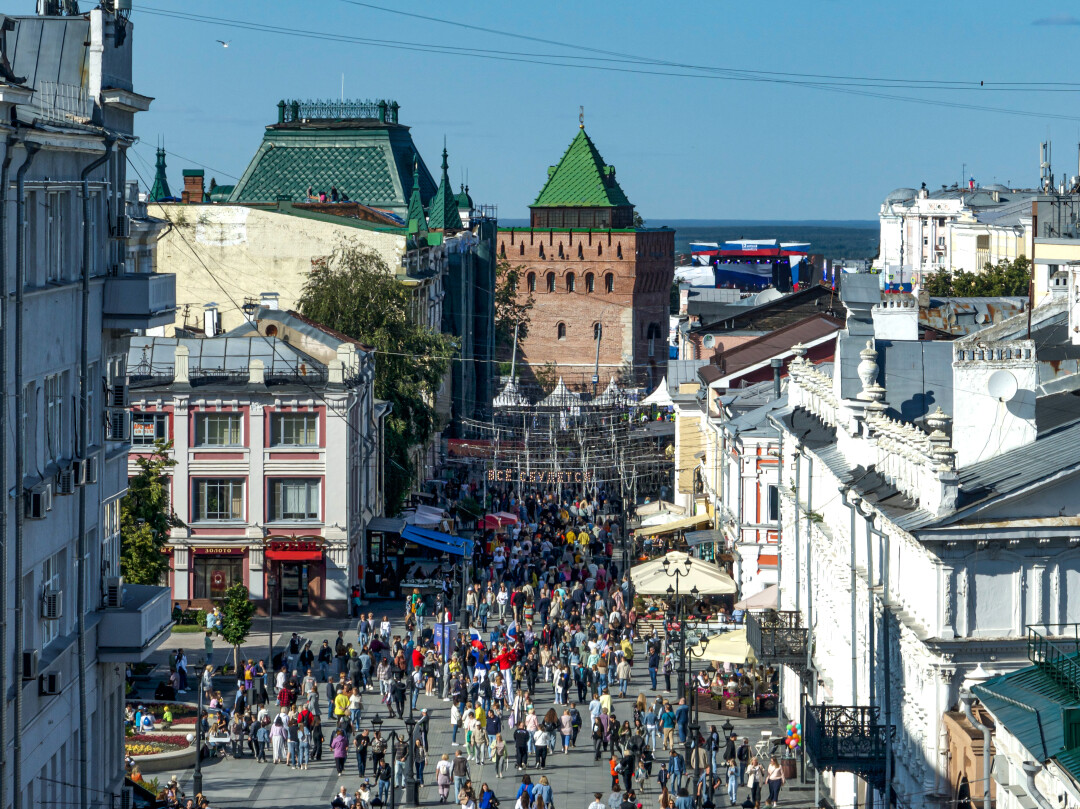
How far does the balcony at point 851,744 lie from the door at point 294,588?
24548mm

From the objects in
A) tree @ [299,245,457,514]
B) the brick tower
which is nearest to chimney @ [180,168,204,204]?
tree @ [299,245,457,514]

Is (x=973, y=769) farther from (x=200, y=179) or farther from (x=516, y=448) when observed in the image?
(x=200, y=179)

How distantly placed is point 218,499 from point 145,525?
29.9 feet

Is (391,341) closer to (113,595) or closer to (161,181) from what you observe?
(161,181)

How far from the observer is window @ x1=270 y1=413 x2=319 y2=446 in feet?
158

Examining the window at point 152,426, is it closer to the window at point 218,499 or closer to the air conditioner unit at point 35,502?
the window at point 218,499

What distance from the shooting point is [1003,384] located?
2539 centimetres

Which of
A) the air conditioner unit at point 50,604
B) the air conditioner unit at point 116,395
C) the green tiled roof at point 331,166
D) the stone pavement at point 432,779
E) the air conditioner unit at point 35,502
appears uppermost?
the green tiled roof at point 331,166

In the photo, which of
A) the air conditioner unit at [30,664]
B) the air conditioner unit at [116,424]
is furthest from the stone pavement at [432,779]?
the air conditioner unit at [30,664]

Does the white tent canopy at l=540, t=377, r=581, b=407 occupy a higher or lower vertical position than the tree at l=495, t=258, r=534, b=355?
lower

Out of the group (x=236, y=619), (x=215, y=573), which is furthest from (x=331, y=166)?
(x=236, y=619)

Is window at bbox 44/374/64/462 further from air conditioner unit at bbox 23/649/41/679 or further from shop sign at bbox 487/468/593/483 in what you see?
shop sign at bbox 487/468/593/483

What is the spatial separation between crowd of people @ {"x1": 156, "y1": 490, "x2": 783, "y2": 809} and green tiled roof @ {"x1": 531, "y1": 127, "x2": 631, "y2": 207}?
3055 inches

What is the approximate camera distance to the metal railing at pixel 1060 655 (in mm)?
18844
